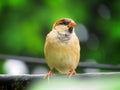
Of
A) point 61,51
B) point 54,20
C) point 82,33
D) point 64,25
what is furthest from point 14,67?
point 61,51

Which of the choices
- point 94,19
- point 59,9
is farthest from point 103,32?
point 59,9

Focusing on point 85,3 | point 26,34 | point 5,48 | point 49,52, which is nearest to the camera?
point 49,52

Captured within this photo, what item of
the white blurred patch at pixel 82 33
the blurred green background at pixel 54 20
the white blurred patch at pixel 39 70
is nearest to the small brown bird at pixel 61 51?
the blurred green background at pixel 54 20

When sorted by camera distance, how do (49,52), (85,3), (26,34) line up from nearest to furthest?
(49,52), (26,34), (85,3)

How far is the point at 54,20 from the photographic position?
5117mm

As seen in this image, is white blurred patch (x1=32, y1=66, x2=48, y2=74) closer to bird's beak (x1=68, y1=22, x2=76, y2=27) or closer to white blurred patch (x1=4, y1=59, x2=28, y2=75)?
white blurred patch (x1=4, y1=59, x2=28, y2=75)

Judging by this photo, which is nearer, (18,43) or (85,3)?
(18,43)

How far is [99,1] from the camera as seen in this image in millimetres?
6461

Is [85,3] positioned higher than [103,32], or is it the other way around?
[85,3]

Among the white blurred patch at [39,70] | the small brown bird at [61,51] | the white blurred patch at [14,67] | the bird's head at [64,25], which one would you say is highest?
the bird's head at [64,25]

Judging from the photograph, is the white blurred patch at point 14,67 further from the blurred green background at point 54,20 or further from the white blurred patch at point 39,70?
→ the white blurred patch at point 39,70

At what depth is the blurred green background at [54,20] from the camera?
539cm

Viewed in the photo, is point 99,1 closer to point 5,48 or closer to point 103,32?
point 103,32

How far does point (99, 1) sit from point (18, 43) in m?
1.55
